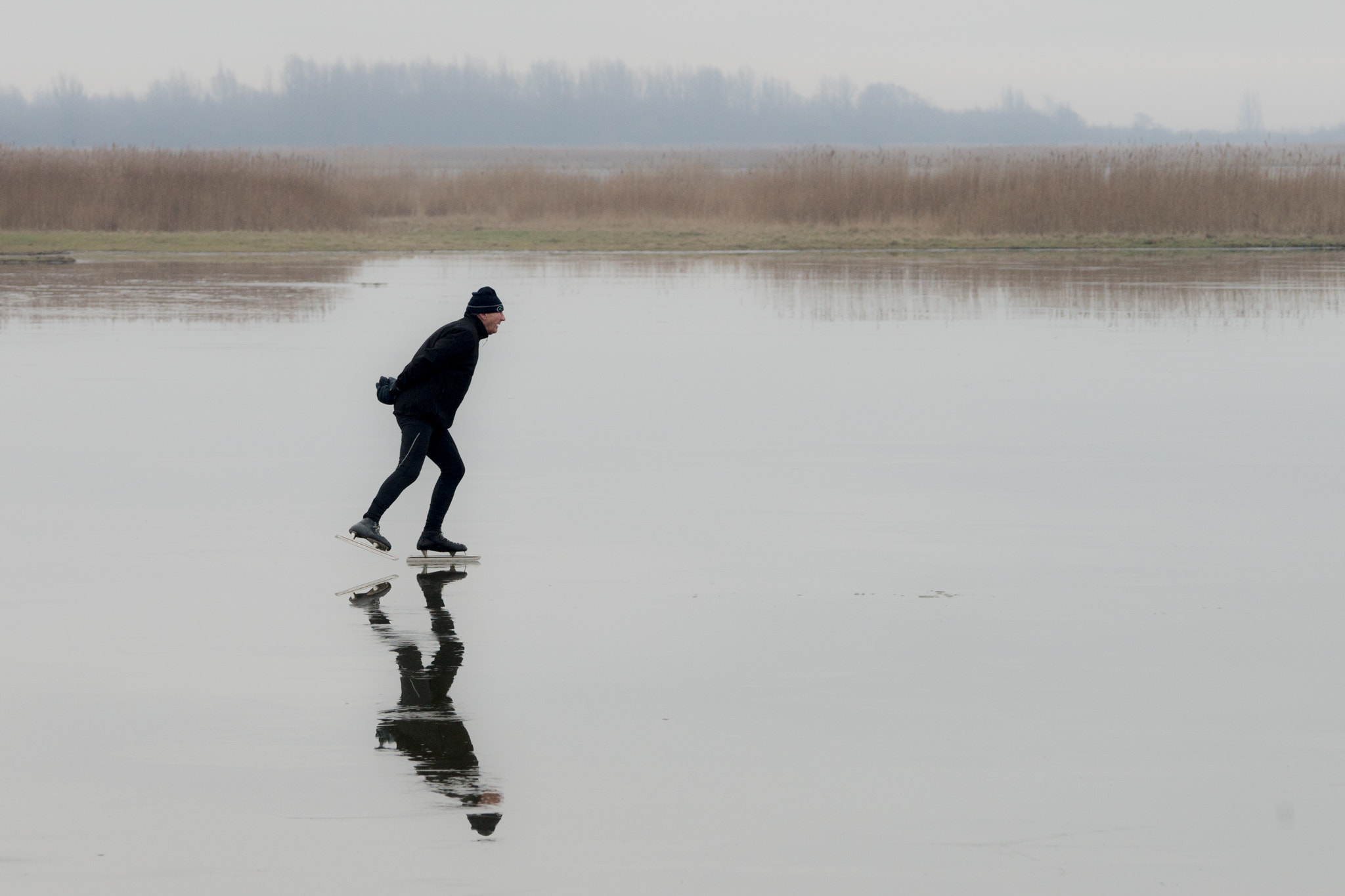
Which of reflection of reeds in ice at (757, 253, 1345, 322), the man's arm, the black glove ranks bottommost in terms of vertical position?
reflection of reeds in ice at (757, 253, 1345, 322)

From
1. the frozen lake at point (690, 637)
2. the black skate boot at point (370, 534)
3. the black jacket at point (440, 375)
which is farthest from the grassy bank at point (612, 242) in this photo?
the black skate boot at point (370, 534)

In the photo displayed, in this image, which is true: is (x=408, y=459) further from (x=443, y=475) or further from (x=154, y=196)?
(x=154, y=196)

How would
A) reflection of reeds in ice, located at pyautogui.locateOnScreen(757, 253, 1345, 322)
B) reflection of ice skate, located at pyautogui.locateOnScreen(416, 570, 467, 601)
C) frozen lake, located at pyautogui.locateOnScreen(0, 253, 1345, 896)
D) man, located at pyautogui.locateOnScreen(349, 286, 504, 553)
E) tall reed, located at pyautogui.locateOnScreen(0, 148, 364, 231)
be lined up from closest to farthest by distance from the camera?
frozen lake, located at pyautogui.locateOnScreen(0, 253, 1345, 896)
reflection of ice skate, located at pyautogui.locateOnScreen(416, 570, 467, 601)
man, located at pyautogui.locateOnScreen(349, 286, 504, 553)
reflection of reeds in ice, located at pyautogui.locateOnScreen(757, 253, 1345, 322)
tall reed, located at pyautogui.locateOnScreen(0, 148, 364, 231)

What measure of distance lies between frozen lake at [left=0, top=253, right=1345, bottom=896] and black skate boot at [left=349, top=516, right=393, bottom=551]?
15cm

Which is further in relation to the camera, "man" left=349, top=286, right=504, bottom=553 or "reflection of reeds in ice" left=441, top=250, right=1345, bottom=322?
"reflection of reeds in ice" left=441, top=250, right=1345, bottom=322

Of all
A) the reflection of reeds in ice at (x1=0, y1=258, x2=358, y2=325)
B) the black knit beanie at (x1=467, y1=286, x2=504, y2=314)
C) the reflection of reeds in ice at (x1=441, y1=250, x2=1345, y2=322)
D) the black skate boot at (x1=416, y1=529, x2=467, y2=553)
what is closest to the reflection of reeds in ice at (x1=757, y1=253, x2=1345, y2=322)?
the reflection of reeds in ice at (x1=441, y1=250, x2=1345, y2=322)

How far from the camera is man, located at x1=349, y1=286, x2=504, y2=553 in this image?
8.58 m

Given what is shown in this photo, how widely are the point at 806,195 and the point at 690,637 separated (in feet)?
114

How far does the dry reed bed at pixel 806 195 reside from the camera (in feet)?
126

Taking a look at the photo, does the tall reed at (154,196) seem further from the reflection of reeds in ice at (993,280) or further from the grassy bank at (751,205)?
the reflection of reeds in ice at (993,280)

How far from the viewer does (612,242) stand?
39562mm

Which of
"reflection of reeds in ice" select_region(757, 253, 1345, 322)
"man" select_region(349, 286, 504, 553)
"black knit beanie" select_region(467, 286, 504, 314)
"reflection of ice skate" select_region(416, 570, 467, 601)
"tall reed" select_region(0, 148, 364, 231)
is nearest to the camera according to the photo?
"reflection of ice skate" select_region(416, 570, 467, 601)

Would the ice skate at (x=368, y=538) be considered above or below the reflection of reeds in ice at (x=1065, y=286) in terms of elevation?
above

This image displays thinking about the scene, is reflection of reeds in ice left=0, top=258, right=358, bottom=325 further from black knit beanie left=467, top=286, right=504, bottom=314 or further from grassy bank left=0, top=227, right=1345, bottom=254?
black knit beanie left=467, top=286, right=504, bottom=314
